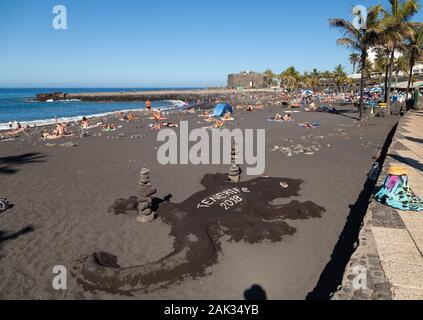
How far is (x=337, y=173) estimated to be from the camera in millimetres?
13266

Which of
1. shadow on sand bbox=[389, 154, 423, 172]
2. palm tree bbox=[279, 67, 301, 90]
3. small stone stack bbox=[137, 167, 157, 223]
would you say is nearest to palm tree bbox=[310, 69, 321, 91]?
palm tree bbox=[279, 67, 301, 90]

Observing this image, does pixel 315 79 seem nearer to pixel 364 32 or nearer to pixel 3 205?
pixel 364 32

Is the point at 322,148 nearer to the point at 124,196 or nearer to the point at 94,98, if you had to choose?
the point at 124,196

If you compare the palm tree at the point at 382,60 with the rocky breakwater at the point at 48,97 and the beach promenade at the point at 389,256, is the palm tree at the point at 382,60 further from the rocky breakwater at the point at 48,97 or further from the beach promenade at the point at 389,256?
the rocky breakwater at the point at 48,97

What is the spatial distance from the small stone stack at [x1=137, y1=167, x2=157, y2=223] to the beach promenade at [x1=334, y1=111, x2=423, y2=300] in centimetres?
553

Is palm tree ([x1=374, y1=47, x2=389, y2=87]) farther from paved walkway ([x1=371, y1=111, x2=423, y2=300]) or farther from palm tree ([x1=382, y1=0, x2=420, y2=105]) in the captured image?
paved walkway ([x1=371, y1=111, x2=423, y2=300])

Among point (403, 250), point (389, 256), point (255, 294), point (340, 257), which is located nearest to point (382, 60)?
point (340, 257)

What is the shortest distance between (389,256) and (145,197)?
621cm

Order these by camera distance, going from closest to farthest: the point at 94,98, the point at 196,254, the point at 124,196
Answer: the point at 196,254 < the point at 124,196 < the point at 94,98

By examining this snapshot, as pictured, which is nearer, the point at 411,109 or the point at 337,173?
the point at 337,173

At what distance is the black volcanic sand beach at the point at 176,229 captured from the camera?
6434 mm

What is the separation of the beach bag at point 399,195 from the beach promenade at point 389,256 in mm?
183
